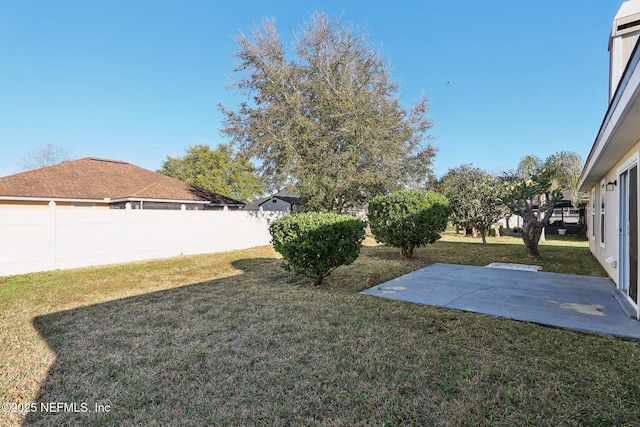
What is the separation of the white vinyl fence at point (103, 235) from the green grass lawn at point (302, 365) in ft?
A: 11.3

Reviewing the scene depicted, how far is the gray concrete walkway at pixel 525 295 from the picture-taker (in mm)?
4184

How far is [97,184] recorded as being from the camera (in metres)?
16.1

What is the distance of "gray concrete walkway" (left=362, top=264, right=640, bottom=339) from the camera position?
4184 mm

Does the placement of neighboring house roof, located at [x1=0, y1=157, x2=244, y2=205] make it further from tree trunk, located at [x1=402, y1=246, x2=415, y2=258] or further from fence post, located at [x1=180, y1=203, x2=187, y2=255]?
tree trunk, located at [x1=402, y1=246, x2=415, y2=258]

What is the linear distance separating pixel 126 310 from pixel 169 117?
1839cm

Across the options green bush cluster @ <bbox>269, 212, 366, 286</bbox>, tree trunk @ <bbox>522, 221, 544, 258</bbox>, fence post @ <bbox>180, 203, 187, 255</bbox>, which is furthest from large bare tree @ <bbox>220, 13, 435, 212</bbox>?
green bush cluster @ <bbox>269, 212, 366, 286</bbox>

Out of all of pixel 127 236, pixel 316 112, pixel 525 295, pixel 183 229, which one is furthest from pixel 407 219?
pixel 127 236

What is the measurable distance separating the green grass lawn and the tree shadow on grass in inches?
0.6

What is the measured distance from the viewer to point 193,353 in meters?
3.32

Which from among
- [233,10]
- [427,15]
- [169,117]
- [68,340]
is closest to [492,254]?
[427,15]

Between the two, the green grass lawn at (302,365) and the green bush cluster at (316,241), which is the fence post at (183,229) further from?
the green bush cluster at (316,241)

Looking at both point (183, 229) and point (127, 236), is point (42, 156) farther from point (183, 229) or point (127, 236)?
point (127, 236)

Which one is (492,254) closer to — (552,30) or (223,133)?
(552,30)

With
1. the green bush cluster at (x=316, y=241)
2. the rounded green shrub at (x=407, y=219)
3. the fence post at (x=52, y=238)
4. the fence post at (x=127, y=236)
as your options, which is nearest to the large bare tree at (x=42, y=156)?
the fence post at (x=127, y=236)
